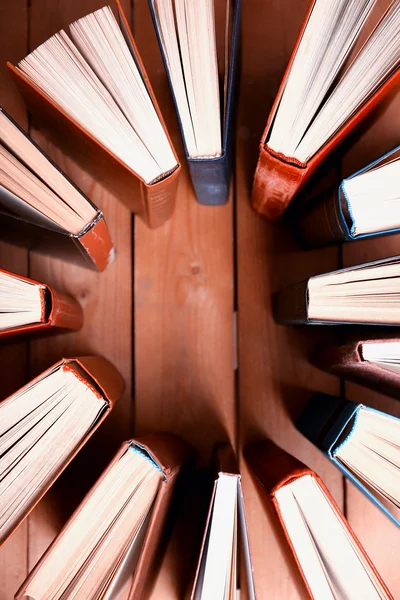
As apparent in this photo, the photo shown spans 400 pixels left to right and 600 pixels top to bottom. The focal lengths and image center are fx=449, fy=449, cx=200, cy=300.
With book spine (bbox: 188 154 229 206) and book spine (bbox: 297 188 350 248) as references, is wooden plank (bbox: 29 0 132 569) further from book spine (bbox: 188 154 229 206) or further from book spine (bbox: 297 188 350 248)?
book spine (bbox: 297 188 350 248)

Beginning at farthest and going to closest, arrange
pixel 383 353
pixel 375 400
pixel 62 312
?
pixel 375 400, pixel 62 312, pixel 383 353

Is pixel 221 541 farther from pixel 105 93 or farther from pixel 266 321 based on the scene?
pixel 105 93

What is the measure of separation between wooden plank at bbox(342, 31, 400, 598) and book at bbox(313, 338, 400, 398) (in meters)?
0.11

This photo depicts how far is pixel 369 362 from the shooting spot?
0.45m

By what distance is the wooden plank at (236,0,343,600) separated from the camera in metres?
0.67

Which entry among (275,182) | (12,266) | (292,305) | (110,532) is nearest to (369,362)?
(292,305)

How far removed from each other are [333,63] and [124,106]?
23 cm

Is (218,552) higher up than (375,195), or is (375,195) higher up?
(375,195)

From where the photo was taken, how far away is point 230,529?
1.51 ft

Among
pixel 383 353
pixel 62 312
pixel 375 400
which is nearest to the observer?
pixel 383 353

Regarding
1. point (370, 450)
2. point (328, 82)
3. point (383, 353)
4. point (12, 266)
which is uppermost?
point (328, 82)

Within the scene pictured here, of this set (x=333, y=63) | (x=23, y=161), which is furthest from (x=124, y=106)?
(x=333, y=63)

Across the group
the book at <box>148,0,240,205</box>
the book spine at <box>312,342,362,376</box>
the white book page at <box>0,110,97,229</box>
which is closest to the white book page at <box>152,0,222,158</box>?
the book at <box>148,0,240,205</box>

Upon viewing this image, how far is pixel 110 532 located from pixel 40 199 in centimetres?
38
